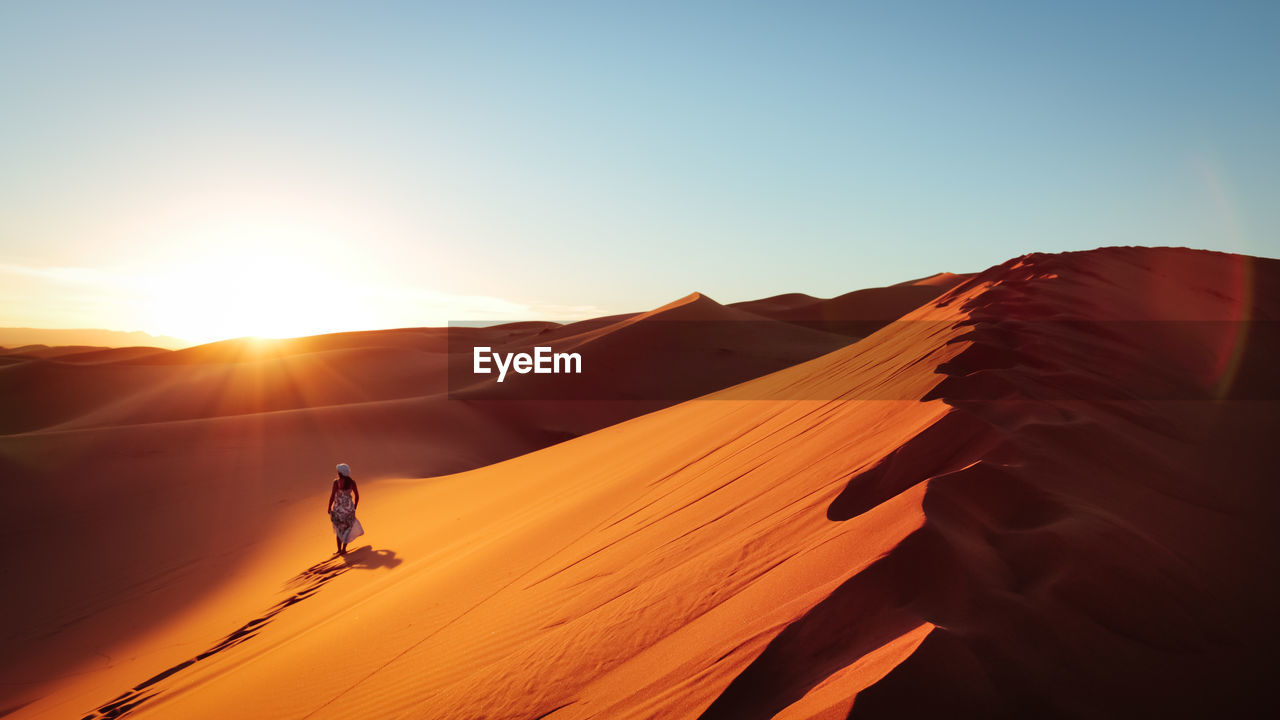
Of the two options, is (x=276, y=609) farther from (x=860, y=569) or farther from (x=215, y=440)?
(x=215, y=440)

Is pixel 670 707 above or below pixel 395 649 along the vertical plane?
above

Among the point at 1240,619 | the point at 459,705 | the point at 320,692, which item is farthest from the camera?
the point at 320,692

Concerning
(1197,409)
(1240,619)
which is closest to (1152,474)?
(1240,619)

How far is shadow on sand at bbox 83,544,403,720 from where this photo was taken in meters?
5.10

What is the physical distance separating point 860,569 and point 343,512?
7658mm

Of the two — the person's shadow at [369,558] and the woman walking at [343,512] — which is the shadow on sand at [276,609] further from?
the woman walking at [343,512]

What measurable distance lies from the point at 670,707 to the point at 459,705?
4.14 feet

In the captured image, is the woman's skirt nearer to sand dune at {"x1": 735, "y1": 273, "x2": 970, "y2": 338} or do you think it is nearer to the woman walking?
the woman walking

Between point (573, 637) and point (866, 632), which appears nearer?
point (866, 632)

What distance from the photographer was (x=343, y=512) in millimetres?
8375

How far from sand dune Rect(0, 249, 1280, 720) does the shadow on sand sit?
0.13 ft

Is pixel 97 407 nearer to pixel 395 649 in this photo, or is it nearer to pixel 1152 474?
pixel 395 649

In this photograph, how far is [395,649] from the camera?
4.06 m

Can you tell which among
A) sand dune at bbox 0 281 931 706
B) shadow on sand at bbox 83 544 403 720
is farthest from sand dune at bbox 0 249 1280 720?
sand dune at bbox 0 281 931 706
